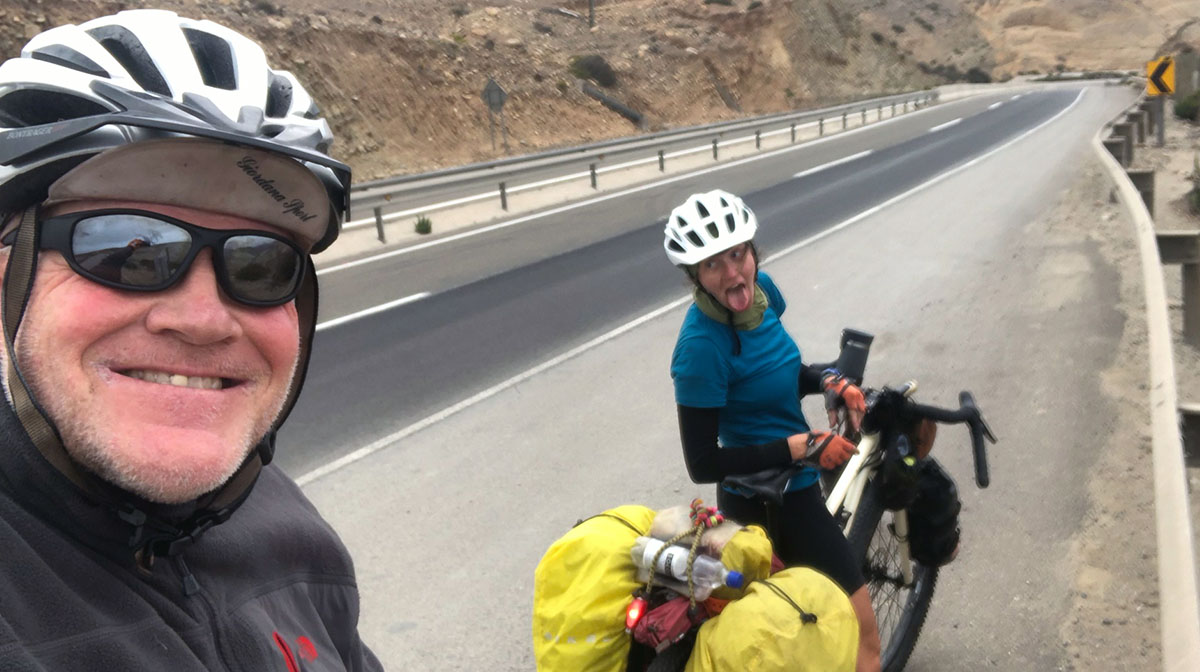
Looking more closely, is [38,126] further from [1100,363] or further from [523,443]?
[1100,363]

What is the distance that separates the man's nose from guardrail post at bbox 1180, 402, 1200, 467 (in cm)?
380

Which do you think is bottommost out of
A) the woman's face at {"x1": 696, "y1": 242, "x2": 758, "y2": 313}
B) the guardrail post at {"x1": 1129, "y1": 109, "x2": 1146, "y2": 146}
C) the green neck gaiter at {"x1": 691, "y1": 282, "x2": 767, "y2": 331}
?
the guardrail post at {"x1": 1129, "y1": 109, "x2": 1146, "y2": 146}

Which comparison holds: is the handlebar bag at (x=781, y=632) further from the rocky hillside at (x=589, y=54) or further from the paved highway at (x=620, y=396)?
the rocky hillside at (x=589, y=54)

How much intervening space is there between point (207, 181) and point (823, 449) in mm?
2197

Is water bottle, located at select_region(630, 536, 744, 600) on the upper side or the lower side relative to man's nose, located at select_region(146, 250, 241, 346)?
lower

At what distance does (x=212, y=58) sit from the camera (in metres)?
1.62

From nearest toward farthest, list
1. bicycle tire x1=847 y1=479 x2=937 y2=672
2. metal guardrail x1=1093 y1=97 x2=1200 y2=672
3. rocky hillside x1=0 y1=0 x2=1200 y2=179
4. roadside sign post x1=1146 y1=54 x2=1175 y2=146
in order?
1. metal guardrail x1=1093 y1=97 x2=1200 y2=672
2. bicycle tire x1=847 y1=479 x2=937 y2=672
3. roadside sign post x1=1146 y1=54 x2=1175 y2=146
4. rocky hillside x1=0 y1=0 x2=1200 y2=179

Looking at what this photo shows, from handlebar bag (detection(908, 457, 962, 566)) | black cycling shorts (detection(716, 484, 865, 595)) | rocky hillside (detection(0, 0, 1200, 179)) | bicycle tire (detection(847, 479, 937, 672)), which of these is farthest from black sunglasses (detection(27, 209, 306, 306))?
rocky hillside (detection(0, 0, 1200, 179))

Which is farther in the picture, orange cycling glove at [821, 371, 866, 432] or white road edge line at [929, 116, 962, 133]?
white road edge line at [929, 116, 962, 133]

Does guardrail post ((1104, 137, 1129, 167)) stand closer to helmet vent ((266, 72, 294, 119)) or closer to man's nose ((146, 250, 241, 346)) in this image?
helmet vent ((266, 72, 294, 119))

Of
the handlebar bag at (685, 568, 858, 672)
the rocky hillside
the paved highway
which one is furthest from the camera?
the rocky hillside

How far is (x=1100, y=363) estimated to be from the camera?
7535 mm

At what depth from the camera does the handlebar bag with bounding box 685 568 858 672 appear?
2.33 meters

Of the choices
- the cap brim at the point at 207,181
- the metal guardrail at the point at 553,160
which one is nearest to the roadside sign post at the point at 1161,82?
the metal guardrail at the point at 553,160
